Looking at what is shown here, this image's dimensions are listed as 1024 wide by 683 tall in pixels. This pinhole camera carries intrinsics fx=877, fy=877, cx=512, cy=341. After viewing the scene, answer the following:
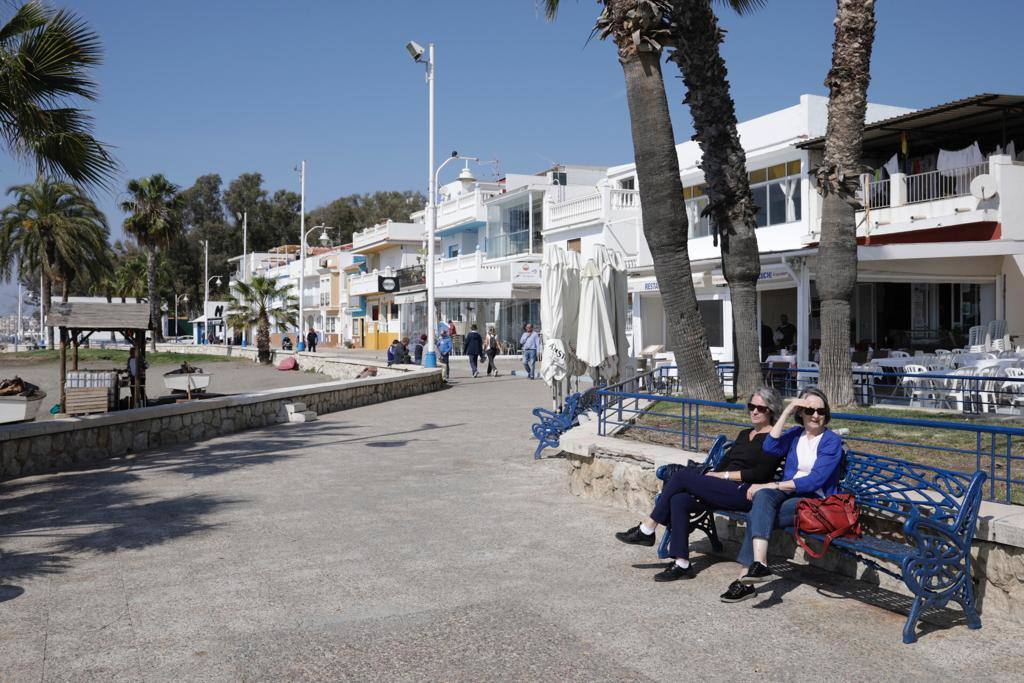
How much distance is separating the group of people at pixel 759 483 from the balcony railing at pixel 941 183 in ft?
50.5

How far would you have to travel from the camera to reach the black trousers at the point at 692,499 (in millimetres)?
5719

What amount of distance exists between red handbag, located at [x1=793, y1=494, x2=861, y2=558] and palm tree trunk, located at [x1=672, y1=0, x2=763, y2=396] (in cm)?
656

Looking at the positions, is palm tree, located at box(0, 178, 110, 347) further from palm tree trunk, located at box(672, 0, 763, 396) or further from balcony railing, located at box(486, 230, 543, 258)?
palm tree trunk, located at box(672, 0, 763, 396)

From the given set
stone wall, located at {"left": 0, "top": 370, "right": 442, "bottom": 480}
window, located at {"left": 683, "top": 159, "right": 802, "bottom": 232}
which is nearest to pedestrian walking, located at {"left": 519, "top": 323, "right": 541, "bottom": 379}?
window, located at {"left": 683, "top": 159, "right": 802, "bottom": 232}

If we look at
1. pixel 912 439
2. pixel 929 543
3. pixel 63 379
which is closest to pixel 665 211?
pixel 912 439

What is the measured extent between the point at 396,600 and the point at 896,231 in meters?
17.6

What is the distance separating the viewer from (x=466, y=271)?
40.9 metres

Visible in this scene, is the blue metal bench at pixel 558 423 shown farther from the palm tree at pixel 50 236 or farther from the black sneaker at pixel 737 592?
the palm tree at pixel 50 236

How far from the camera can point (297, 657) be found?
14.7 ft

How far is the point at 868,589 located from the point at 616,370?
7.49 m

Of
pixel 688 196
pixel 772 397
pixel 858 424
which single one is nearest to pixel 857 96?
pixel 858 424

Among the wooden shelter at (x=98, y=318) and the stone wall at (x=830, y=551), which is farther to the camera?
the wooden shelter at (x=98, y=318)

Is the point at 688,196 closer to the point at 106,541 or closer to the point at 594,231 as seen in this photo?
the point at 594,231

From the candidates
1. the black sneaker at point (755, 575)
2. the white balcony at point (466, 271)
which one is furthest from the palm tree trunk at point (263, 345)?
the black sneaker at point (755, 575)
